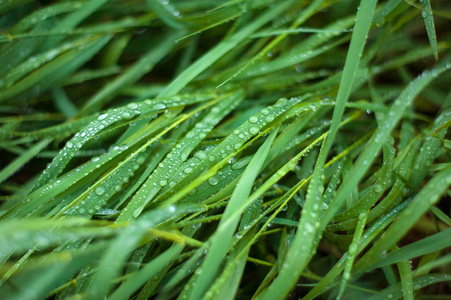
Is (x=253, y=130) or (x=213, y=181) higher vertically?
(x=253, y=130)

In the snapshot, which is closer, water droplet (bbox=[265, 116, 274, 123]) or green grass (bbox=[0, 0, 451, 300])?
green grass (bbox=[0, 0, 451, 300])

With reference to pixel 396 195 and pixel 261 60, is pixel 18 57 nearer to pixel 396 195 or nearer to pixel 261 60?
pixel 261 60

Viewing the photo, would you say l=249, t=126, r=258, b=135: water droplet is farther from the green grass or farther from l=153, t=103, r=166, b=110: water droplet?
l=153, t=103, r=166, b=110: water droplet

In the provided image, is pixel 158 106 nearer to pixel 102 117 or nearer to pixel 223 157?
pixel 102 117

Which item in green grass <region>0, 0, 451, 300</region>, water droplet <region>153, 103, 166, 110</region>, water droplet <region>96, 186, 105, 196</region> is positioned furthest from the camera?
water droplet <region>153, 103, 166, 110</region>

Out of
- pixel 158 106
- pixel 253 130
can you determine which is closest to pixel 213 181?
pixel 253 130

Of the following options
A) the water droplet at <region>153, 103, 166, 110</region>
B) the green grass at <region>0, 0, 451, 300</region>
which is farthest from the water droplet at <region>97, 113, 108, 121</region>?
the water droplet at <region>153, 103, 166, 110</region>

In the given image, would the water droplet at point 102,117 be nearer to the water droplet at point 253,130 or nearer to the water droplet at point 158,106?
the water droplet at point 158,106

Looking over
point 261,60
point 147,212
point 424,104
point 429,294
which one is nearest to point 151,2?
point 261,60
